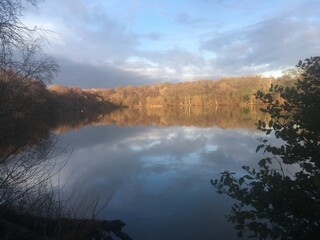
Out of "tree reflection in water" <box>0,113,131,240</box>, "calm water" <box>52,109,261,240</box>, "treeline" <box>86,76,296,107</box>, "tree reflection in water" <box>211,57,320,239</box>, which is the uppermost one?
"tree reflection in water" <box>211,57,320,239</box>

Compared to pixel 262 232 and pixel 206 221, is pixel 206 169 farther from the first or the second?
pixel 262 232

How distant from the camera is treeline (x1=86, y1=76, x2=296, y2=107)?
93.8 metres

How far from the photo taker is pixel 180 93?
107625 millimetres

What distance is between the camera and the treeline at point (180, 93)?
93812 mm

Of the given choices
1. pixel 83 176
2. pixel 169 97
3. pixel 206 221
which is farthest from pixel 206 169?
pixel 169 97

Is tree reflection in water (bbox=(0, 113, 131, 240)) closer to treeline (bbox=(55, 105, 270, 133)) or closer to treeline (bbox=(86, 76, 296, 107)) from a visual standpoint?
treeline (bbox=(55, 105, 270, 133))

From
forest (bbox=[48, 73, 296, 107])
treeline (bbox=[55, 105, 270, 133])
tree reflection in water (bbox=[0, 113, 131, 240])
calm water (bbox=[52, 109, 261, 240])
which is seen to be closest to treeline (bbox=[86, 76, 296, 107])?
forest (bbox=[48, 73, 296, 107])

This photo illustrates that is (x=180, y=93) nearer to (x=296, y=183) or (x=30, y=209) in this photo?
(x=30, y=209)

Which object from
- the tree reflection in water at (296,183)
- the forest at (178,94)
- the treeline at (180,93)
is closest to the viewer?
the tree reflection in water at (296,183)

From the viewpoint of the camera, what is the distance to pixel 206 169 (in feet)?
38.7

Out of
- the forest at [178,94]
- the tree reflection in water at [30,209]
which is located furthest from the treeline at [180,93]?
the tree reflection in water at [30,209]

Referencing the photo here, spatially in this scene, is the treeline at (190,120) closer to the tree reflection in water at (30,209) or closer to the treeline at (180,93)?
the tree reflection in water at (30,209)

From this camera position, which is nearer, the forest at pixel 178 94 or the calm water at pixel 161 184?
the calm water at pixel 161 184

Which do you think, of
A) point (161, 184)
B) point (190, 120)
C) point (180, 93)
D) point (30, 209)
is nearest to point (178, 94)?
point (180, 93)
